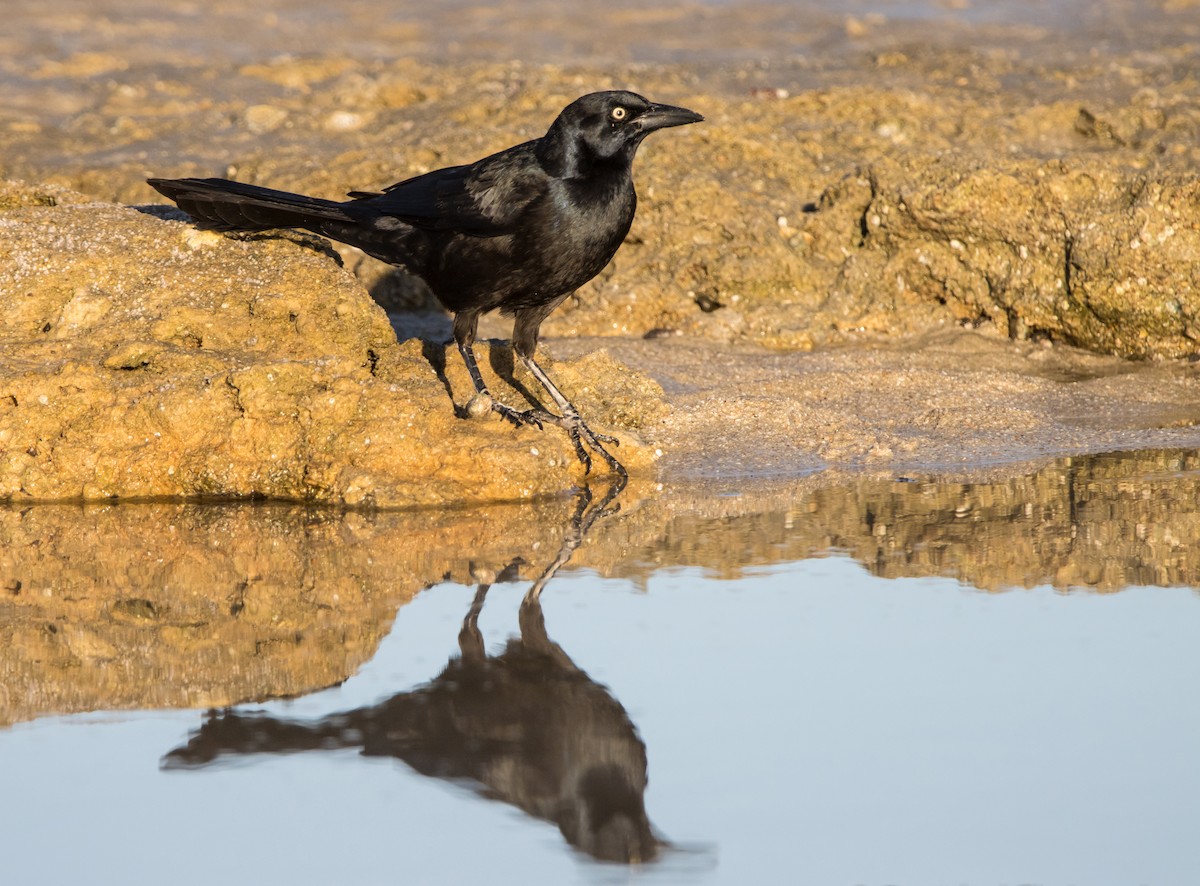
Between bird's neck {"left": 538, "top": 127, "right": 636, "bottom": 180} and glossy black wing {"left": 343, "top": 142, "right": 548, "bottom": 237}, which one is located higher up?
bird's neck {"left": 538, "top": 127, "right": 636, "bottom": 180}

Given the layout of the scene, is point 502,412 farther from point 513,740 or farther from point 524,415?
point 513,740

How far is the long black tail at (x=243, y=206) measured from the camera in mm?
5754

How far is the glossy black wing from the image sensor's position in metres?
5.53

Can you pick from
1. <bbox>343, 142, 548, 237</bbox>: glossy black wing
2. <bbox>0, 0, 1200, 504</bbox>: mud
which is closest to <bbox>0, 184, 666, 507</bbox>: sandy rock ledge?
<bbox>0, 0, 1200, 504</bbox>: mud

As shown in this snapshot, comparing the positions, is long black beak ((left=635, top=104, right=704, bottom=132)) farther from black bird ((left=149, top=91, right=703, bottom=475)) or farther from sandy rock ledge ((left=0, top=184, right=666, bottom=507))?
sandy rock ledge ((left=0, top=184, right=666, bottom=507))

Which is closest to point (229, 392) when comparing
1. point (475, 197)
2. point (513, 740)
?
point (475, 197)

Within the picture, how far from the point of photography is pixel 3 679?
3.39 metres

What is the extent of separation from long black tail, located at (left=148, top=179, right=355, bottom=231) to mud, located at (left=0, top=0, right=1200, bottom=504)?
0.13 metres

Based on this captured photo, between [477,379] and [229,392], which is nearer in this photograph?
[229,392]

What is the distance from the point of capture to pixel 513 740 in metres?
3.03

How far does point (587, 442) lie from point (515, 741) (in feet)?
8.20

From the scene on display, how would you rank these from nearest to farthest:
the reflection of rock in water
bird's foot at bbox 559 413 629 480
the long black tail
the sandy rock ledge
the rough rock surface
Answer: the reflection of rock in water → the rough rock surface → the sandy rock ledge → bird's foot at bbox 559 413 629 480 → the long black tail

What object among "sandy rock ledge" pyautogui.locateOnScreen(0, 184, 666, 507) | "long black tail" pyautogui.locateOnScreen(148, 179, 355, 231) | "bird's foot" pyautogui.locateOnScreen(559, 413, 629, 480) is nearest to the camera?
"sandy rock ledge" pyautogui.locateOnScreen(0, 184, 666, 507)

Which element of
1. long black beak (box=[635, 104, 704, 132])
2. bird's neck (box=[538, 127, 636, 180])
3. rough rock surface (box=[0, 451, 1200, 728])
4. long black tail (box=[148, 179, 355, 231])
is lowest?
rough rock surface (box=[0, 451, 1200, 728])
